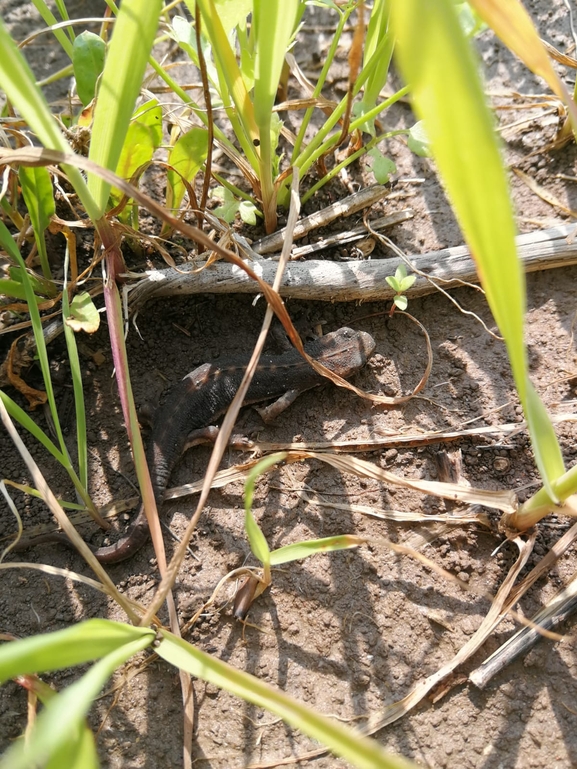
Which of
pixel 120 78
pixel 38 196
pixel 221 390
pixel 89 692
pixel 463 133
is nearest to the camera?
pixel 463 133

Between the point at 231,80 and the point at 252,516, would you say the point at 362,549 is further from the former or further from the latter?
the point at 231,80

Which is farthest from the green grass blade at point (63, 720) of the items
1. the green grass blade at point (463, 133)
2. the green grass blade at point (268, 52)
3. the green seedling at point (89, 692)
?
the green grass blade at point (268, 52)

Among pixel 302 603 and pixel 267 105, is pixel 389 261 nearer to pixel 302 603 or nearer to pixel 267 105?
pixel 267 105

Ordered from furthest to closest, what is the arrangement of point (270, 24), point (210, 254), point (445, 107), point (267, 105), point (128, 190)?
point (210, 254) → point (267, 105) → point (270, 24) → point (128, 190) → point (445, 107)

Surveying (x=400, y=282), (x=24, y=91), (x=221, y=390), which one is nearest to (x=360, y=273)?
(x=400, y=282)

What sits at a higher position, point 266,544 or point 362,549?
point 266,544

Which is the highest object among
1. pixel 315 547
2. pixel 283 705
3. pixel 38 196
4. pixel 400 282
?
pixel 38 196

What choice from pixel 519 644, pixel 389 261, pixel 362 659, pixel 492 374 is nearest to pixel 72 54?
pixel 389 261
